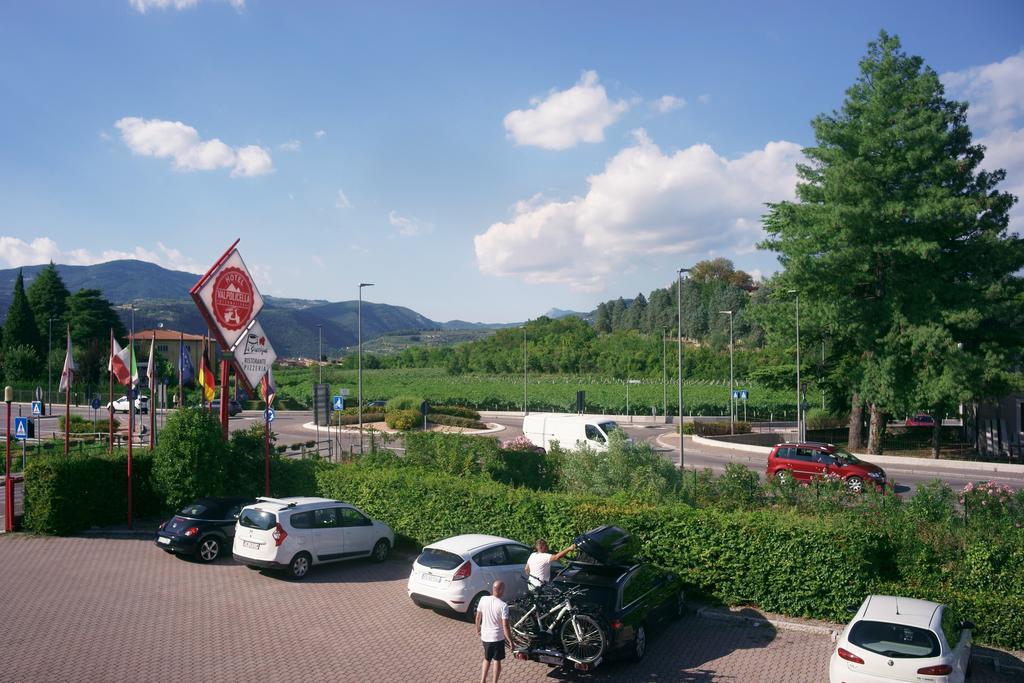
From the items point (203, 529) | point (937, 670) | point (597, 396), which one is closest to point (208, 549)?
point (203, 529)

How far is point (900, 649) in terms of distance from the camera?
838 centimetres

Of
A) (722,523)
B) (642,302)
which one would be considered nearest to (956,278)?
(722,523)

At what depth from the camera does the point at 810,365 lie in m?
39.2

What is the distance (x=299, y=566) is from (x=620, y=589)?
273 inches

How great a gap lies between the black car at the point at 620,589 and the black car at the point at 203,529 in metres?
8.05

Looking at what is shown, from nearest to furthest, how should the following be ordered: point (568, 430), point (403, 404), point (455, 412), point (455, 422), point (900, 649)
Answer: point (900, 649)
point (568, 430)
point (455, 422)
point (455, 412)
point (403, 404)

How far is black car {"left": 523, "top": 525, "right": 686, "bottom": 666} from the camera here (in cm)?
989

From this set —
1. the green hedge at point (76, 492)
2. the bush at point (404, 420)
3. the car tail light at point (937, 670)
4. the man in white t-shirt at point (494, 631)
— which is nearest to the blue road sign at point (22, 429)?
the green hedge at point (76, 492)

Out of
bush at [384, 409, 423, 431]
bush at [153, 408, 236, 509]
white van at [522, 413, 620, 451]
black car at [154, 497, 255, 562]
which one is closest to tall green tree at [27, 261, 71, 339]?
bush at [384, 409, 423, 431]

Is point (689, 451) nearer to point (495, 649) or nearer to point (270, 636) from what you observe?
point (270, 636)

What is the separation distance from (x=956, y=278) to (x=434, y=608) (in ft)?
108

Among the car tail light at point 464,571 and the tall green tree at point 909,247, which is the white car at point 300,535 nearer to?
the car tail light at point 464,571

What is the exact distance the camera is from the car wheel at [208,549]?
50.3 ft

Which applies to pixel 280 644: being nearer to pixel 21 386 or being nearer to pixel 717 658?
pixel 717 658
